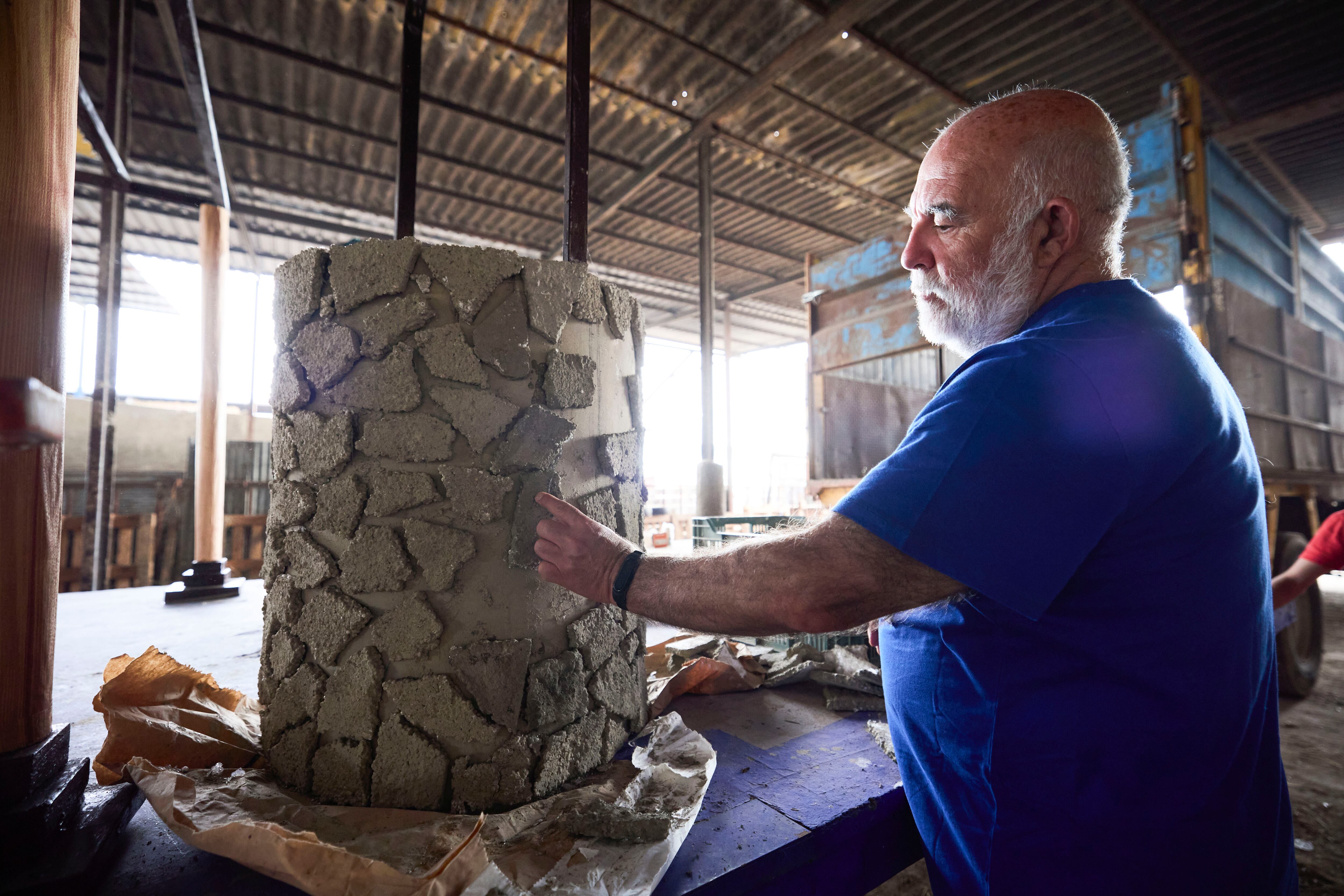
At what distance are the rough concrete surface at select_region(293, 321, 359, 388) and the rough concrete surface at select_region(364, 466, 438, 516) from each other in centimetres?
22

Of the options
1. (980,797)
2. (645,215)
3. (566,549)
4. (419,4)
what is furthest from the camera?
(645,215)

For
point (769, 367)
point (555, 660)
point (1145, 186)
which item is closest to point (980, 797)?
point (555, 660)

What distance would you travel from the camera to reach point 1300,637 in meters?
4.01

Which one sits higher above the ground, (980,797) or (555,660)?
(555,660)

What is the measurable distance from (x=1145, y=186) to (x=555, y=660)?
12.9 feet

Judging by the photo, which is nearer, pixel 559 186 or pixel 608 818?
pixel 608 818

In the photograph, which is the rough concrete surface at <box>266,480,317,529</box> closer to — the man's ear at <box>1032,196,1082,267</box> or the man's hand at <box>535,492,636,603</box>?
the man's hand at <box>535,492,636,603</box>

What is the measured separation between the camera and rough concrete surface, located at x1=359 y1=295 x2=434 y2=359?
129 centimetres

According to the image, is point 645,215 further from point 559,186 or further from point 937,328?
point 937,328

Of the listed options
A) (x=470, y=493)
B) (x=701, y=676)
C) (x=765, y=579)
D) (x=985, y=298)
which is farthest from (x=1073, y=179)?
(x=701, y=676)

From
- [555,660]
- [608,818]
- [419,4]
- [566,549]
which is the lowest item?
[608,818]

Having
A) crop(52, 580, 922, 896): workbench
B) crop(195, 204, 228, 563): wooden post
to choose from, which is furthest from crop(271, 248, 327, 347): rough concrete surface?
crop(195, 204, 228, 563): wooden post

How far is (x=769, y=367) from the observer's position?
17797mm

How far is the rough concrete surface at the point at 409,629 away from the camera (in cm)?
128
